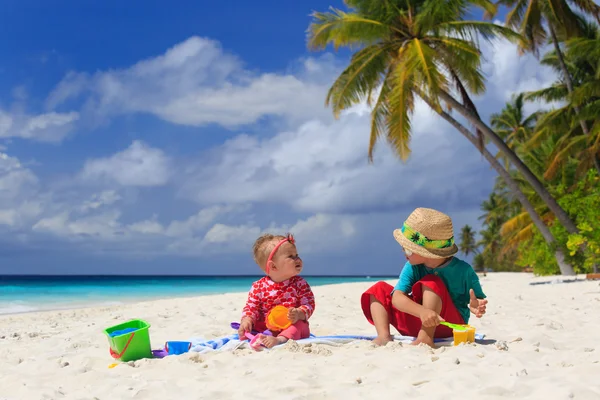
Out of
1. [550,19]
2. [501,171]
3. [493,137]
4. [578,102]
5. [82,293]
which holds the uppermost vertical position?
[550,19]

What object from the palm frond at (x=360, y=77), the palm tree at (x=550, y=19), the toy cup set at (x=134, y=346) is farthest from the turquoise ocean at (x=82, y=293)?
the palm tree at (x=550, y=19)

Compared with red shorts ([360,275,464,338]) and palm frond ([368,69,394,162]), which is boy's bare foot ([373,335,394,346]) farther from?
palm frond ([368,69,394,162])

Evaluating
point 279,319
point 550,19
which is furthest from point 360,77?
point 279,319

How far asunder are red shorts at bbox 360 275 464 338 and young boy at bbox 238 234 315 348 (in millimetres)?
502

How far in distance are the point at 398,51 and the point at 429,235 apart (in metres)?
11.7

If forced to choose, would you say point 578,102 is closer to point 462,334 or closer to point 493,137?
point 493,137

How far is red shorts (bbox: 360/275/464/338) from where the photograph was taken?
3668 mm

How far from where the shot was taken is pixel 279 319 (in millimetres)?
4078

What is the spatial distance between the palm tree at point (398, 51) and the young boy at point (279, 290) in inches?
376

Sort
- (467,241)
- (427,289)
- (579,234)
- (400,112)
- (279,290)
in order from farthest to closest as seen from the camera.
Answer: (467,241) < (579,234) < (400,112) < (279,290) < (427,289)

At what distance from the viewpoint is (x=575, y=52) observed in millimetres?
15727

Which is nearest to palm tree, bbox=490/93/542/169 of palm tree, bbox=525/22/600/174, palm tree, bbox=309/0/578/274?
palm tree, bbox=525/22/600/174

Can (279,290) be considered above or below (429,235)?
below

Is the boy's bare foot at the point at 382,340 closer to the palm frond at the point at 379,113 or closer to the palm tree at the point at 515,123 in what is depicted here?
the palm frond at the point at 379,113
